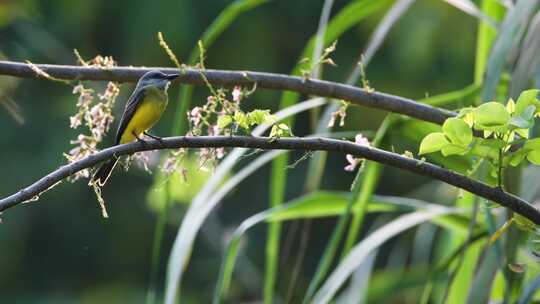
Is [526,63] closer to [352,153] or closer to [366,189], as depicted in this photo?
[366,189]

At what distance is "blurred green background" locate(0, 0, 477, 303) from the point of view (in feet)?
28.3

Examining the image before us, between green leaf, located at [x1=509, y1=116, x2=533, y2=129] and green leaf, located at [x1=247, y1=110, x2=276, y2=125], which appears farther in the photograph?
green leaf, located at [x1=247, y1=110, x2=276, y2=125]

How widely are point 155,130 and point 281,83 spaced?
6692 millimetres

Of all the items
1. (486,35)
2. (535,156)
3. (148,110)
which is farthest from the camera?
(148,110)

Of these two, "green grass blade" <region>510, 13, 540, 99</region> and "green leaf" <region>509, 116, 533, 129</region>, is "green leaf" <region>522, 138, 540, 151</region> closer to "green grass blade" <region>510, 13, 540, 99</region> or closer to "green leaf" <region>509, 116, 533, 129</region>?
"green leaf" <region>509, 116, 533, 129</region>

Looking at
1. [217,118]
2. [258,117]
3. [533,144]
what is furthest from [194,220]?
[533,144]

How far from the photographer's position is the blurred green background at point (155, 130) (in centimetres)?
864

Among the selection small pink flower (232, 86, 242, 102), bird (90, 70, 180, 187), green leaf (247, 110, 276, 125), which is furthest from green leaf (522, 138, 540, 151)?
bird (90, 70, 180, 187)

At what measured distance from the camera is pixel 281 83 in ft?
6.34

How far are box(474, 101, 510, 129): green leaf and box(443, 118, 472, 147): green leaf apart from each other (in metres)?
0.02

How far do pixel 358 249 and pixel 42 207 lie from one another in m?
7.66

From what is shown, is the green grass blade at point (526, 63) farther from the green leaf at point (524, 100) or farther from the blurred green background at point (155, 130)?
the blurred green background at point (155, 130)

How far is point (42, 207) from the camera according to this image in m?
9.51

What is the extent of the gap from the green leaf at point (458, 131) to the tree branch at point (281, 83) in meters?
0.47
